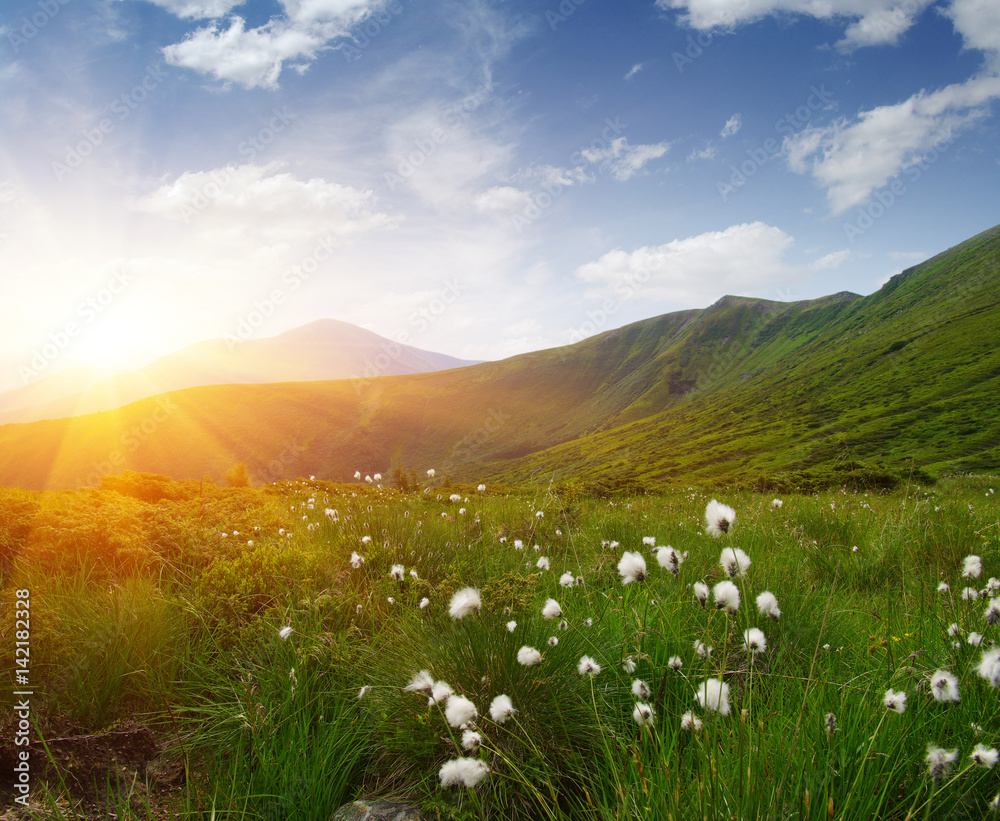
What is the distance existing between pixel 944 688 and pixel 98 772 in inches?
179

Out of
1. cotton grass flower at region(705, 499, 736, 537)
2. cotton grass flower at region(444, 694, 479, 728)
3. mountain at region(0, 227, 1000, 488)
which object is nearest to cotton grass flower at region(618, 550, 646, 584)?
cotton grass flower at region(705, 499, 736, 537)

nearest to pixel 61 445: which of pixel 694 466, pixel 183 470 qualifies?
pixel 183 470

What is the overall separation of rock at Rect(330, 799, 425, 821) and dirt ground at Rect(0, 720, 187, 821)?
82 centimetres

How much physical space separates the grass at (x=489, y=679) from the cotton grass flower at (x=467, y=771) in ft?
0.27

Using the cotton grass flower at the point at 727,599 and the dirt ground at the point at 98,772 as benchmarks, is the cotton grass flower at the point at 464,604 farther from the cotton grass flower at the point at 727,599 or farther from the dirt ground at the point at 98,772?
the dirt ground at the point at 98,772

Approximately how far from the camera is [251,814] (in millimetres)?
2424

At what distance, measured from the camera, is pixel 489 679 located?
9.04 ft

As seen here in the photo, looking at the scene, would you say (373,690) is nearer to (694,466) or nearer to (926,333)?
(694,466)

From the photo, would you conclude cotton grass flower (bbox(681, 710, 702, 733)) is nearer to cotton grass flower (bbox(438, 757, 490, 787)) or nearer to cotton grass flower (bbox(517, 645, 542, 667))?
cotton grass flower (bbox(517, 645, 542, 667))

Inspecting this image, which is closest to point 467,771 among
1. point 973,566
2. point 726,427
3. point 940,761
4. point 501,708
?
point 501,708

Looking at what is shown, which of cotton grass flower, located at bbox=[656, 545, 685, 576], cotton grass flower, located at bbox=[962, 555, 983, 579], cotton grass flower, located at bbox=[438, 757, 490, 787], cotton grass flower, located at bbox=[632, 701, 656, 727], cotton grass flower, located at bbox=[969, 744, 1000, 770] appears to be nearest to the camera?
cotton grass flower, located at bbox=[969, 744, 1000, 770]

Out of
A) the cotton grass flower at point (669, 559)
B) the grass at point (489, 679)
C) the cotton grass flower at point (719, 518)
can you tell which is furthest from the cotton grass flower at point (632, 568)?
the cotton grass flower at point (719, 518)

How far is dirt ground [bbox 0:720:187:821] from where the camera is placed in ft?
8.06

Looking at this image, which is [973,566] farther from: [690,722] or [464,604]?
[464,604]
